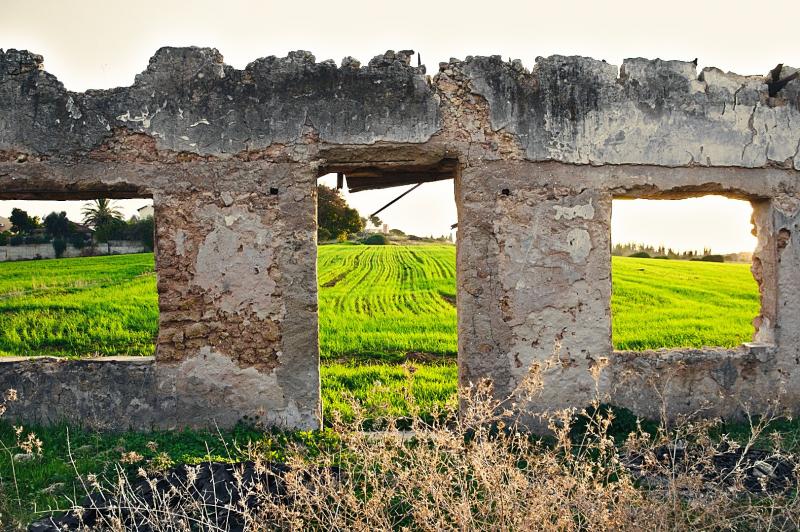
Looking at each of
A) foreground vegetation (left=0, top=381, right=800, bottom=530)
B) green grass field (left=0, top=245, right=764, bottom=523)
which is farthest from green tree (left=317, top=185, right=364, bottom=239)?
foreground vegetation (left=0, top=381, right=800, bottom=530)

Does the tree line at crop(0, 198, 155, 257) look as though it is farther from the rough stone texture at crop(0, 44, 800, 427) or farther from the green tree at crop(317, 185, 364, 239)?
the rough stone texture at crop(0, 44, 800, 427)

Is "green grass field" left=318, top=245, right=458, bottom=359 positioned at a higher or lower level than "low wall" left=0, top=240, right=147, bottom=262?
lower

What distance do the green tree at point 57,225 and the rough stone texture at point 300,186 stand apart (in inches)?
1086

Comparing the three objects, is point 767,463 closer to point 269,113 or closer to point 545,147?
point 545,147

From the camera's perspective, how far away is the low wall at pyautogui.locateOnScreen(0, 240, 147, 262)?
27422 millimetres

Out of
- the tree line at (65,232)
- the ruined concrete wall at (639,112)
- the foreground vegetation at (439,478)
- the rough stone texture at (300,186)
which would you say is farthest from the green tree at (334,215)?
the foreground vegetation at (439,478)

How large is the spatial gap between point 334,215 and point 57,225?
13.5 meters

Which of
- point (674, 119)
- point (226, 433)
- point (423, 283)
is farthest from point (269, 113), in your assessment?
point (423, 283)

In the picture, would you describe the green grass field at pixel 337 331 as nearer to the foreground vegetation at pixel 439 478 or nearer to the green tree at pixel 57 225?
the foreground vegetation at pixel 439 478

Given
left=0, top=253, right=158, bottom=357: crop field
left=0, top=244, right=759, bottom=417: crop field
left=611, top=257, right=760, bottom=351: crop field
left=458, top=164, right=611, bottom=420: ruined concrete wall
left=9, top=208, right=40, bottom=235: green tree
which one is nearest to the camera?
left=458, top=164, right=611, bottom=420: ruined concrete wall

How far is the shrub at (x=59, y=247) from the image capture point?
92.1ft

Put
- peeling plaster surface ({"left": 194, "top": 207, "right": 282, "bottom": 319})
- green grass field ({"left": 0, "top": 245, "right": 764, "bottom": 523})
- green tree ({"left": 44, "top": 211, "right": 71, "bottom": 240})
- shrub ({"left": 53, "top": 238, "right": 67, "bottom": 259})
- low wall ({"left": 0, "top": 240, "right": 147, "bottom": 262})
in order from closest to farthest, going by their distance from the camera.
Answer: green grass field ({"left": 0, "top": 245, "right": 764, "bottom": 523}), peeling plaster surface ({"left": 194, "top": 207, "right": 282, "bottom": 319}), low wall ({"left": 0, "top": 240, "right": 147, "bottom": 262}), shrub ({"left": 53, "top": 238, "right": 67, "bottom": 259}), green tree ({"left": 44, "top": 211, "right": 71, "bottom": 240})

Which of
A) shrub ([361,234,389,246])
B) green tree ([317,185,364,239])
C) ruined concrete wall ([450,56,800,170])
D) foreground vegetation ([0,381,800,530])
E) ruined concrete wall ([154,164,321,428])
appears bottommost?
foreground vegetation ([0,381,800,530])

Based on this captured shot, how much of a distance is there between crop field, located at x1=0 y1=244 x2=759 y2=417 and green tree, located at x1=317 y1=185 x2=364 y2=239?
14.5 metres
